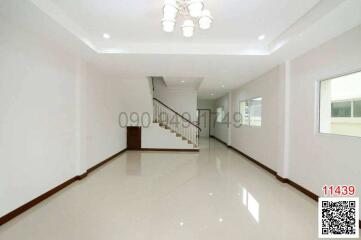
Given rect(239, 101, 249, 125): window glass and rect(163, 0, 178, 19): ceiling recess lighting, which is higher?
rect(163, 0, 178, 19): ceiling recess lighting

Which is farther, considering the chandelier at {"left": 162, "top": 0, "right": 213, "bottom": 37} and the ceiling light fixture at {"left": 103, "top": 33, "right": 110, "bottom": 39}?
the ceiling light fixture at {"left": 103, "top": 33, "right": 110, "bottom": 39}

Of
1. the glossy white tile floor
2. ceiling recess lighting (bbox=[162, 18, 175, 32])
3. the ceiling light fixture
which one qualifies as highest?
the ceiling light fixture

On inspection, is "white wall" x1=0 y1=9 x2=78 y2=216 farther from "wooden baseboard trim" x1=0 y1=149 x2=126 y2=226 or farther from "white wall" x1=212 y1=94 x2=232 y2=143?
"white wall" x1=212 y1=94 x2=232 y2=143

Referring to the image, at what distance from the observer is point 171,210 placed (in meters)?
2.70

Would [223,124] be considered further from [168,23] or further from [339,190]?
[168,23]

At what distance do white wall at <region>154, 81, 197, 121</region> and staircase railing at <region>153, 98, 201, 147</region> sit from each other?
2.40 feet

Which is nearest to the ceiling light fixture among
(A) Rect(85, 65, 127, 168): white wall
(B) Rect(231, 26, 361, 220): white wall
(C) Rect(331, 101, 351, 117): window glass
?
(A) Rect(85, 65, 127, 168): white wall

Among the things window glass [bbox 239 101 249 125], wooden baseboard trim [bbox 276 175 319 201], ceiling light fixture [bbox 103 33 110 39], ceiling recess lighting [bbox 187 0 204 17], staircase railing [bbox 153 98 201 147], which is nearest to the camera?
ceiling recess lighting [bbox 187 0 204 17]

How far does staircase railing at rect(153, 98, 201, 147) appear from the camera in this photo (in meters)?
7.82

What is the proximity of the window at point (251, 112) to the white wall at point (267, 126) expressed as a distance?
0.19 meters

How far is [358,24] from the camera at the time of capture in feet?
7.73

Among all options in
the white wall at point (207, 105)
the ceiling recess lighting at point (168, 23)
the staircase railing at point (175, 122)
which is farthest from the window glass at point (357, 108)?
the white wall at point (207, 105)

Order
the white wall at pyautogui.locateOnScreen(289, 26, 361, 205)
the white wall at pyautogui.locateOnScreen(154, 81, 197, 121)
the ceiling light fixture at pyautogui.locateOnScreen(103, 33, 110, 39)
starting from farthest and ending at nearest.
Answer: the white wall at pyautogui.locateOnScreen(154, 81, 197, 121) → the ceiling light fixture at pyautogui.locateOnScreen(103, 33, 110, 39) → the white wall at pyautogui.locateOnScreen(289, 26, 361, 205)

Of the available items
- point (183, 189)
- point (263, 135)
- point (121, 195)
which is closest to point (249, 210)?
Answer: point (183, 189)
